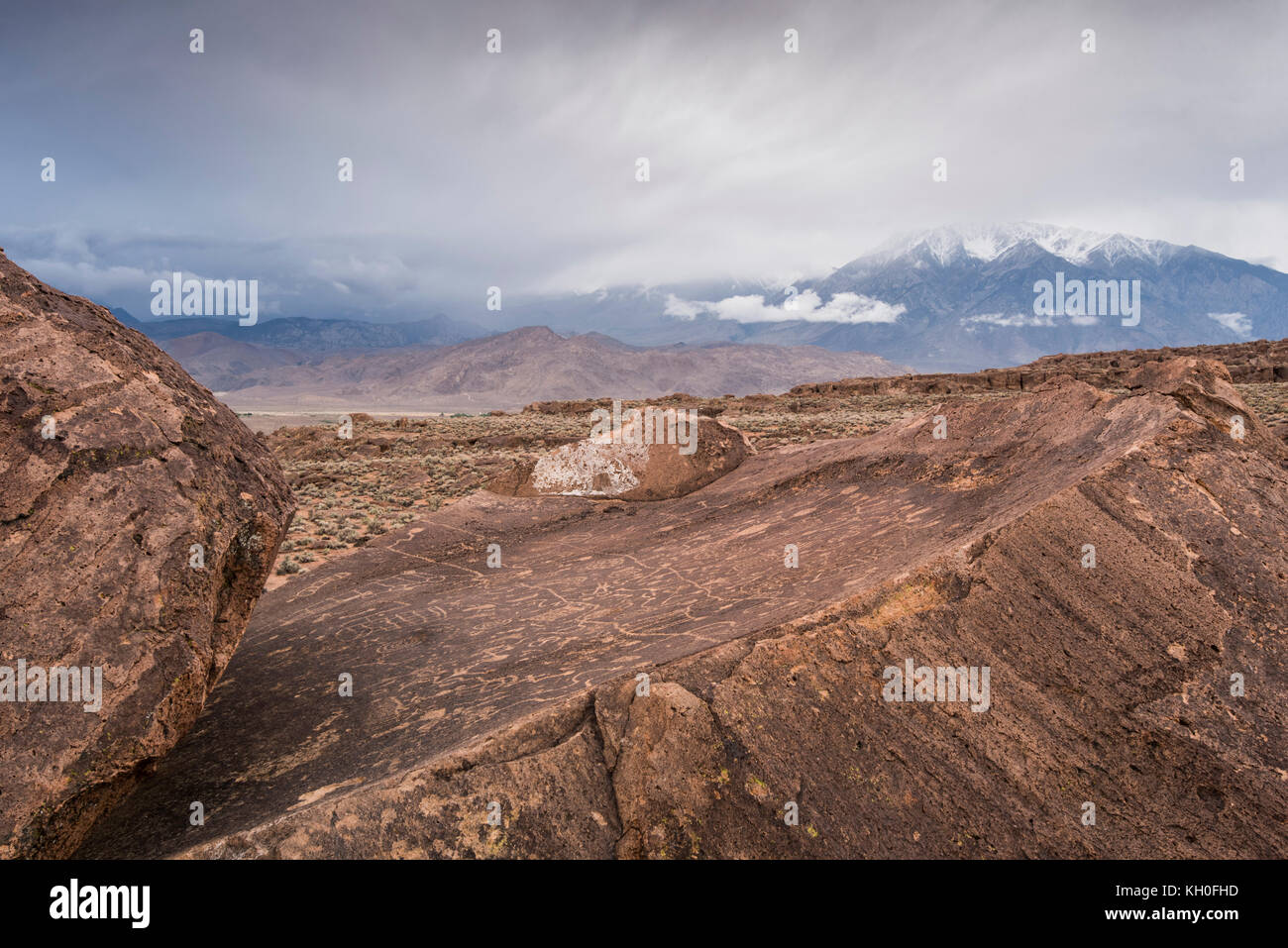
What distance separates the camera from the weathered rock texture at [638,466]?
1138cm

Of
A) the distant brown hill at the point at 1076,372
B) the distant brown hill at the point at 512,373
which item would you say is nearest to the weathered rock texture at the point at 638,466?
the distant brown hill at the point at 1076,372

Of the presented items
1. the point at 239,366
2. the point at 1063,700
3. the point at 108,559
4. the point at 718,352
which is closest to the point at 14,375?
the point at 108,559

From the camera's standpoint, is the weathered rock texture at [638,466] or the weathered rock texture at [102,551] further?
the weathered rock texture at [638,466]

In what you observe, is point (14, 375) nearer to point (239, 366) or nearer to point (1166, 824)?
point (1166, 824)

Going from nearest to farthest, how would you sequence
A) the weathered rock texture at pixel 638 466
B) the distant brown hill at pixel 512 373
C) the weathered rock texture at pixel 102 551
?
1. the weathered rock texture at pixel 102 551
2. the weathered rock texture at pixel 638 466
3. the distant brown hill at pixel 512 373

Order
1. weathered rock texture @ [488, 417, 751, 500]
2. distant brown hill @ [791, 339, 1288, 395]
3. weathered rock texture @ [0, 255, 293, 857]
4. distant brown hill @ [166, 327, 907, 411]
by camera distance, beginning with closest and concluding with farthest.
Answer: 1. weathered rock texture @ [0, 255, 293, 857]
2. weathered rock texture @ [488, 417, 751, 500]
3. distant brown hill @ [791, 339, 1288, 395]
4. distant brown hill @ [166, 327, 907, 411]

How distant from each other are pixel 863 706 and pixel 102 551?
180 inches

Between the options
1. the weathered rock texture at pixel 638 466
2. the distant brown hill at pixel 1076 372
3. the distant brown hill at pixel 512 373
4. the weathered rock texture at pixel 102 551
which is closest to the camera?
the weathered rock texture at pixel 102 551

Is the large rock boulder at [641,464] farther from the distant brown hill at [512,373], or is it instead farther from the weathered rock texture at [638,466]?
the distant brown hill at [512,373]

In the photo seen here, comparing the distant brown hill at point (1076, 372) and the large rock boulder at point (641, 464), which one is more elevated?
the distant brown hill at point (1076, 372)

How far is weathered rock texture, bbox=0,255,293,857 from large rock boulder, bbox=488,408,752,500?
22.0 feet

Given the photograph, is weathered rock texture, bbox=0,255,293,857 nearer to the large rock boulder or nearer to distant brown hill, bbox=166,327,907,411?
the large rock boulder

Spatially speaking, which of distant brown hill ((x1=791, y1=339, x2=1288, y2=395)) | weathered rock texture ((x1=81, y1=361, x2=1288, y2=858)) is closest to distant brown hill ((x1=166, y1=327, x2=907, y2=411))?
distant brown hill ((x1=791, y1=339, x2=1288, y2=395))

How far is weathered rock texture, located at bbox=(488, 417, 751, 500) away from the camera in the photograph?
448 inches
